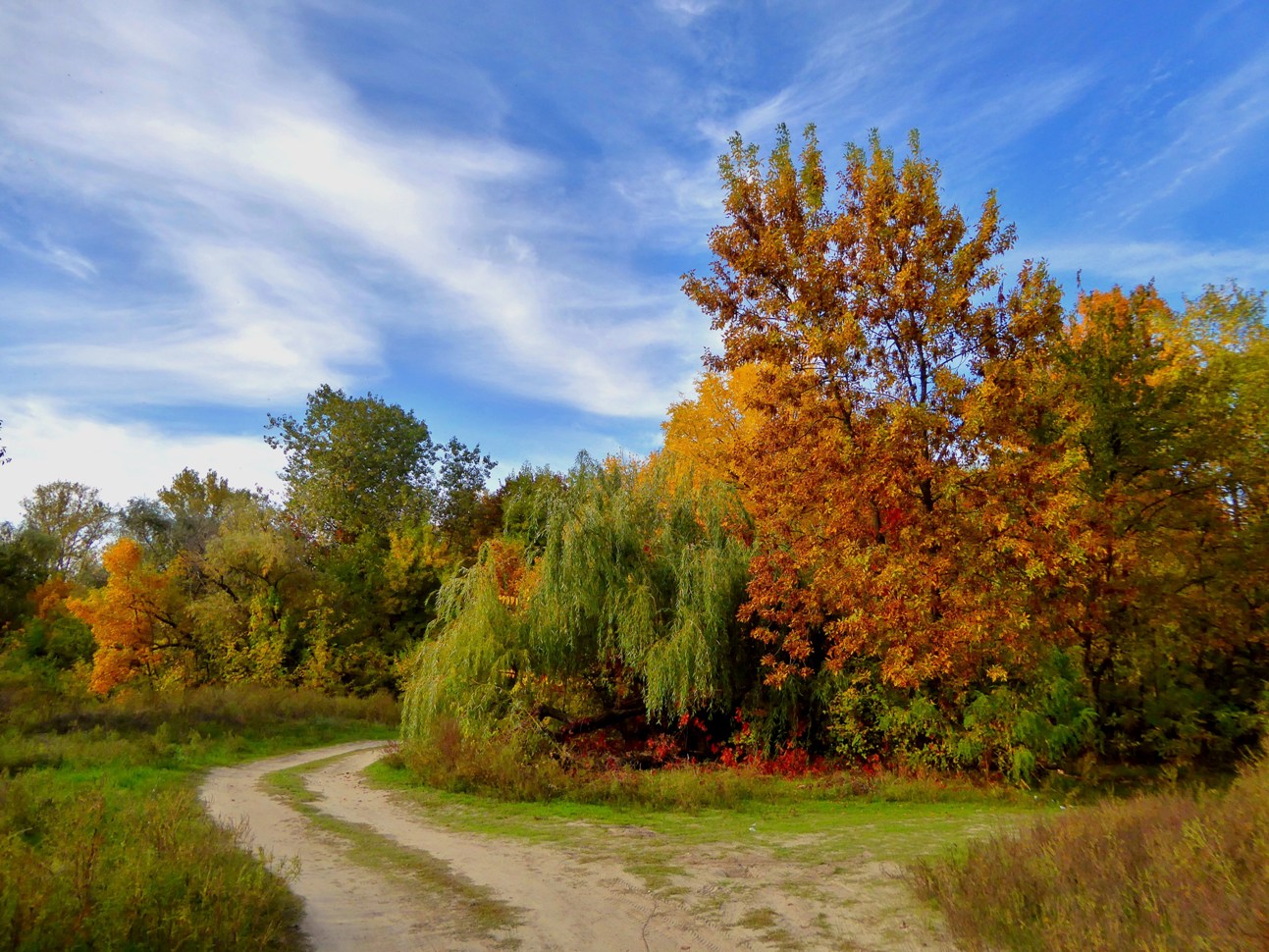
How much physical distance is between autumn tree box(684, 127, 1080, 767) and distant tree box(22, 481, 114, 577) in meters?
60.2

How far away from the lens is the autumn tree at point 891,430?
11.9 metres

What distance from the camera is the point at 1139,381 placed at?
12969 mm

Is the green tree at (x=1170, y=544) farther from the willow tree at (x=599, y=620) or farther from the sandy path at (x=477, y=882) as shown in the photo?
the sandy path at (x=477, y=882)

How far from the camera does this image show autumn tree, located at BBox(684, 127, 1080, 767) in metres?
11.9

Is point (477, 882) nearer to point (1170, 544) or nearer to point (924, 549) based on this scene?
point (924, 549)

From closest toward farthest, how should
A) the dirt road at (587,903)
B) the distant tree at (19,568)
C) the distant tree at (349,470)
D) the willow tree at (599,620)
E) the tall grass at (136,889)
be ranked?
1. the tall grass at (136,889)
2. the dirt road at (587,903)
3. the willow tree at (599,620)
4. the distant tree at (19,568)
5. the distant tree at (349,470)

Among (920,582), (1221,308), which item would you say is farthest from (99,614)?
(1221,308)

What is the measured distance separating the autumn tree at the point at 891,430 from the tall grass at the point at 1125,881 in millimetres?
5179

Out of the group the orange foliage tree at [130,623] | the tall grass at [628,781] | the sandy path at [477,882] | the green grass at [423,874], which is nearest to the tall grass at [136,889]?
the sandy path at [477,882]

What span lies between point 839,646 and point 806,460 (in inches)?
125

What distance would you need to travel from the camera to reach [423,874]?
25.0ft

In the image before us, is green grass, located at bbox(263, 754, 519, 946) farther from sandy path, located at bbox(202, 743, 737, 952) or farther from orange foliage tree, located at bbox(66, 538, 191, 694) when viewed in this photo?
orange foliage tree, located at bbox(66, 538, 191, 694)

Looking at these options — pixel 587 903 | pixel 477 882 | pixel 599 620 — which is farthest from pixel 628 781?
pixel 587 903

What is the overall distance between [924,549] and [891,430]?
6.73 ft
